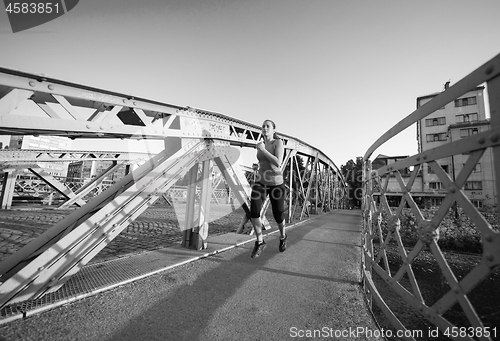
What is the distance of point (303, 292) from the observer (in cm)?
274

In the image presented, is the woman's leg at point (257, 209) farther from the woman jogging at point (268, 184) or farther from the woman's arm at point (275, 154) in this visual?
the woman's arm at point (275, 154)

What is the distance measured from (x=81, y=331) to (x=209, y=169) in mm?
3213

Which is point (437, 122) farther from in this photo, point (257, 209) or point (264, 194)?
point (257, 209)

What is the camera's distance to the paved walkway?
1.87 meters

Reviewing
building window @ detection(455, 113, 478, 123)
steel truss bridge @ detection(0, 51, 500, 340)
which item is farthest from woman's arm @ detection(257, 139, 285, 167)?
building window @ detection(455, 113, 478, 123)

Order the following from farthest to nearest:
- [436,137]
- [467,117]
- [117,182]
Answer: [436,137], [467,117], [117,182]

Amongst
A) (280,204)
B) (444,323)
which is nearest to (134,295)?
(280,204)

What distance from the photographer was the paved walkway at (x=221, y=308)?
187 centimetres

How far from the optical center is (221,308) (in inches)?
89.9

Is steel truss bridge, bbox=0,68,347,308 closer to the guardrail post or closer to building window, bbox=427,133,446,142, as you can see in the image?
the guardrail post

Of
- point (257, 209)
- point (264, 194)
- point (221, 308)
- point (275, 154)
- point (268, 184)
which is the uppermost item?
point (275, 154)

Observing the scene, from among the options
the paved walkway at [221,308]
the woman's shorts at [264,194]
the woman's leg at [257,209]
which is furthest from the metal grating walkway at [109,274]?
the woman's shorts at [264,194]

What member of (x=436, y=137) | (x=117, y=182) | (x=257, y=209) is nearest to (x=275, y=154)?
(x=257, y=209)

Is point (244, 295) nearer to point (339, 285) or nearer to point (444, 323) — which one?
point (339, 285)
